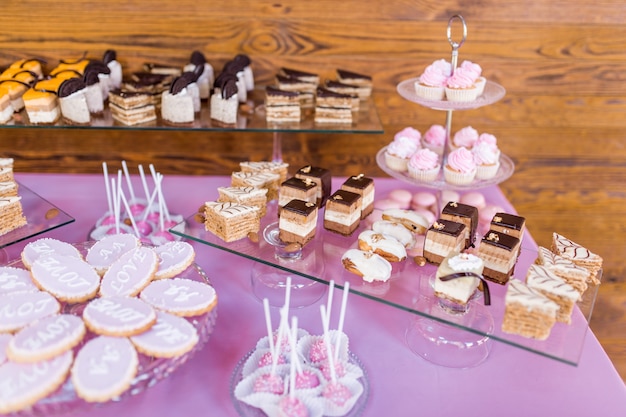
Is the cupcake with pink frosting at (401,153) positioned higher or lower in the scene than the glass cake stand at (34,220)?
higher

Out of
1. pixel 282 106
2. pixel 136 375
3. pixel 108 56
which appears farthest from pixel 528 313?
pixel 108 56

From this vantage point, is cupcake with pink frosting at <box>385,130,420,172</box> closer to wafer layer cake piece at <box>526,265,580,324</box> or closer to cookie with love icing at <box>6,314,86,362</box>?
wafer layer cake piece at <box>526,265,580,324</box>

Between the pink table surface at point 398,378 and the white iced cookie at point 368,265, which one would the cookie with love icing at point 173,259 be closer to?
the pink table surface at point 398,378

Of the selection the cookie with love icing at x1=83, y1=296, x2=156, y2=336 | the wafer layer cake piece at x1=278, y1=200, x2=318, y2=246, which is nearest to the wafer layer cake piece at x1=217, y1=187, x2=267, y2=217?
the wafer layer cake piece at x1=278, y1=200, x2=318, y2=246

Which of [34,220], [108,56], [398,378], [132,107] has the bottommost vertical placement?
[398,378]

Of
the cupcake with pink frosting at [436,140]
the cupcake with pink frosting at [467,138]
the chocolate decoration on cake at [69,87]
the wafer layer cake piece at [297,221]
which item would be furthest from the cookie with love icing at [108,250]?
the cupcake with pink frosting at [467,138]

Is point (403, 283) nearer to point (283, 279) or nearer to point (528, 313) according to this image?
point (528, 313)

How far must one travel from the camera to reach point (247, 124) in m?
2.38

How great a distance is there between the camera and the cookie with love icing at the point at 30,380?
130 cm

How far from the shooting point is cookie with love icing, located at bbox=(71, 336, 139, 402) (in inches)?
52.4

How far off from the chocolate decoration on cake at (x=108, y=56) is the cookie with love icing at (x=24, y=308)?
1.34 meters

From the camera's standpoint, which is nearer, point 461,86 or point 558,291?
point 558,291

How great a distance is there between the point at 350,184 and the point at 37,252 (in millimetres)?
1066

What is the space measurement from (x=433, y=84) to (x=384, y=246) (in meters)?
0.80
